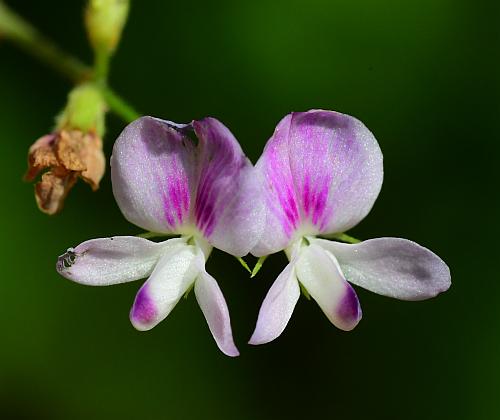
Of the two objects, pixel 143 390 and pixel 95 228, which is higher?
pixel 95 228

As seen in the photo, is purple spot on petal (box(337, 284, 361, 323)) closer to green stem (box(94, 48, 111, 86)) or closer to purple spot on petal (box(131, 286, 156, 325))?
purple spot on petal (box(131, 286, 156, 325))

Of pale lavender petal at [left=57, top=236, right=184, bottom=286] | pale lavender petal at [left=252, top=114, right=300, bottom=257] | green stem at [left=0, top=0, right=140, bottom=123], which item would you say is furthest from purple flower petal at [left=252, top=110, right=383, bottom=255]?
green stem at [left=0, top=0, right=140, bottom=123]

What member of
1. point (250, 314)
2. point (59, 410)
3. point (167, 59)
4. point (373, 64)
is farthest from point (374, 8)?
point (59, 410)

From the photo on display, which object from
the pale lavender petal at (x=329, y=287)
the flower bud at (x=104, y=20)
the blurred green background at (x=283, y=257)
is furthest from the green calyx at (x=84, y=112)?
the blurred green background at (x=283, y=257)

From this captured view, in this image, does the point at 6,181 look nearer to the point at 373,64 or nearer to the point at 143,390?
the point at 143,390

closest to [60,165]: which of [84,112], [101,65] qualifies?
[84,112]

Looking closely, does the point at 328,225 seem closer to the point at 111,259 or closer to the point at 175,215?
the point at 175,215
